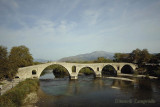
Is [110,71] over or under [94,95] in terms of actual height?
over

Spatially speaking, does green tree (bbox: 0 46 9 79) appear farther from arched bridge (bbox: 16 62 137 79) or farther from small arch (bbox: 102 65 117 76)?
small arch (bbox: 102 65 117 76)

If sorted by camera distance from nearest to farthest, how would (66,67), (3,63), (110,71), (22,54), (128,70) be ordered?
(3,63) < (22,54) < (66,67) < (128,70) < (110,71)

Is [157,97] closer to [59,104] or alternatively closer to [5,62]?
[59,104]

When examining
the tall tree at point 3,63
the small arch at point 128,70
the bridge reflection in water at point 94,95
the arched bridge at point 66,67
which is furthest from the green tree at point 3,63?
the small arch at point 128,70

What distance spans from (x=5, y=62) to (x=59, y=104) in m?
14.7

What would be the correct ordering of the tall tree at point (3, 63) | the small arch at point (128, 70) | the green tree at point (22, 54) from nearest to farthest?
the tall tree at point (3, 63) < the green tree at point (22, 54) < the small arch at point (128, 70)

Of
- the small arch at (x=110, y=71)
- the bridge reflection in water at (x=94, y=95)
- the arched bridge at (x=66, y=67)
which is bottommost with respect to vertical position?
the bridge reflection in water at (x=94, y=95)

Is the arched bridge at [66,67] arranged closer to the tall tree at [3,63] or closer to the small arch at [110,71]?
the small arch at [110,71]

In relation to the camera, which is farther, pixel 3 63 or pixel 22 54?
pixel 22 54

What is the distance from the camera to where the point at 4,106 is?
1328cm

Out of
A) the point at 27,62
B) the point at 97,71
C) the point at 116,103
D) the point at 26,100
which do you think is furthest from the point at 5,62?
the point at 97,71

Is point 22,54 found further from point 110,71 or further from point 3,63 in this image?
point 110,71

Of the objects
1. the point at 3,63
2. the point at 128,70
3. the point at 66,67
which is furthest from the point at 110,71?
the point at 3,63

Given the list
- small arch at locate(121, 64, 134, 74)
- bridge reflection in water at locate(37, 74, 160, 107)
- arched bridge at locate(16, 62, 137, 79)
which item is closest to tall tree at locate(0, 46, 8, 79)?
arched bridge at locate(16, 62, 137, 79)
